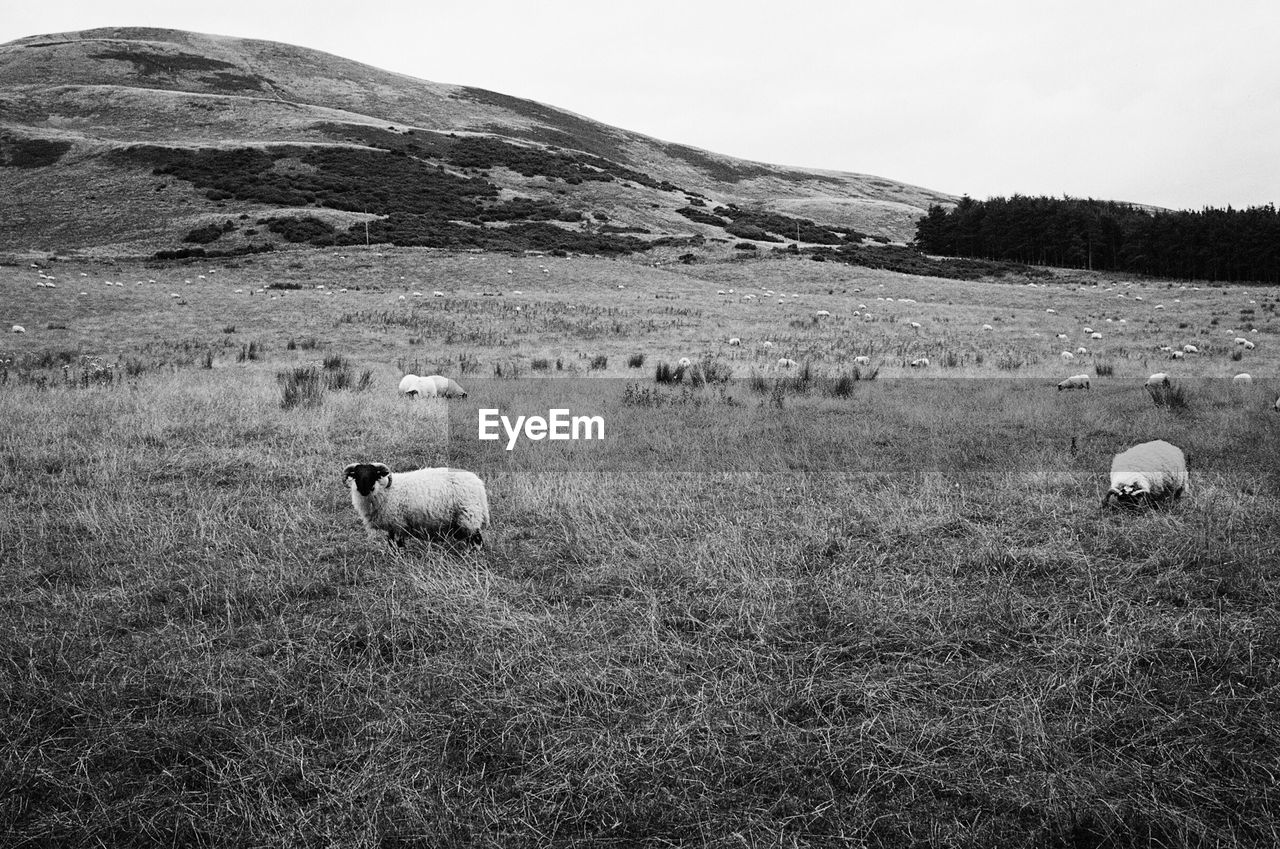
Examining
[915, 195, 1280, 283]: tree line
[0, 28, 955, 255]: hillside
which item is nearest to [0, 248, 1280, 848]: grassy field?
[0, 28, 955, 255]: hillside

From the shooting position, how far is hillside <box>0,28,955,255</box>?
45.4 metres

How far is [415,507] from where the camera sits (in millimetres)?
6070

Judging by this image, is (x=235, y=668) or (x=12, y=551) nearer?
(x=235, y=668)

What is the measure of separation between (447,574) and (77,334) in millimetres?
23320

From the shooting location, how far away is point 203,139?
200 feet

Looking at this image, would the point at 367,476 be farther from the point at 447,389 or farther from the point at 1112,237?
the point at 1112,237

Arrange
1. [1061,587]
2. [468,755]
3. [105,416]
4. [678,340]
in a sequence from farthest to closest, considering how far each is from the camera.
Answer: [678,340] → [105,416] → [1061,587] → [468,755]

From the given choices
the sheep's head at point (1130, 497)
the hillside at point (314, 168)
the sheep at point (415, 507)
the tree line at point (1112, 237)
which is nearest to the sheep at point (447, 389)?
the sheep at point (415, 507)

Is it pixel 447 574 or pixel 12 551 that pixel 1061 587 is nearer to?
pixel 447 574

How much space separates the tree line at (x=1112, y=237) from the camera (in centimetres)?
6047

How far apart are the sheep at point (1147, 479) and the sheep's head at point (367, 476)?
6703 mm

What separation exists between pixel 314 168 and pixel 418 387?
173ft

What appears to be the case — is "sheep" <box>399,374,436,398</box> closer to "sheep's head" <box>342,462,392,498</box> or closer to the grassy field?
the grassy field

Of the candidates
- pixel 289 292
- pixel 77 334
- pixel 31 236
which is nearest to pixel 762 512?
pixel 77 334
